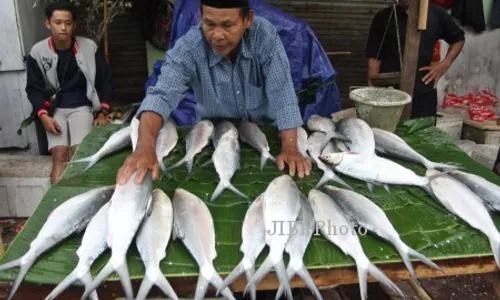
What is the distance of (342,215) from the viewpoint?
2537mm

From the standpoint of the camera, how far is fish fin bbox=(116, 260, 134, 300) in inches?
81.8

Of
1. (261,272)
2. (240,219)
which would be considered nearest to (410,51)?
(240,219)

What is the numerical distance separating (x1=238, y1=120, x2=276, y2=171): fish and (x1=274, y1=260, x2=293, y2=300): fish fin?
1.04 meters

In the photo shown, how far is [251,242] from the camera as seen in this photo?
2.31m

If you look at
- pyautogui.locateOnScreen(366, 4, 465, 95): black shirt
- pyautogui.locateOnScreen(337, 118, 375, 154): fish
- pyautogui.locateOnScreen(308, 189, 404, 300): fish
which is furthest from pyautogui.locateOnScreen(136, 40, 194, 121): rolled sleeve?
pyautogui.locateOnScreen(366, 4, 465, 95): black shirt

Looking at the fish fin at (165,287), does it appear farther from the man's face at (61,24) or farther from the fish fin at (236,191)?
the man's face at (61,24)

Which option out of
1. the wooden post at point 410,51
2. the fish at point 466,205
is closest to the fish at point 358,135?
the fish at point 466,205

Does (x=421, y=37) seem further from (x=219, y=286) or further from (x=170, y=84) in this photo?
(x=219, y=286)

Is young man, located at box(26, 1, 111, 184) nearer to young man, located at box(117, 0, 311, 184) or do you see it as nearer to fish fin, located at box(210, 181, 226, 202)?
young man, located at box(117, 0, 311, 184)

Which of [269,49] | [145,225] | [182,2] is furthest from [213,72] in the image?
[182,2]

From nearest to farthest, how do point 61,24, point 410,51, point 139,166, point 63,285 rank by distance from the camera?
point 63,285 → point 139,166 → point 410,51 → point 61,24

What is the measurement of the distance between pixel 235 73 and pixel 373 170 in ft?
3.88

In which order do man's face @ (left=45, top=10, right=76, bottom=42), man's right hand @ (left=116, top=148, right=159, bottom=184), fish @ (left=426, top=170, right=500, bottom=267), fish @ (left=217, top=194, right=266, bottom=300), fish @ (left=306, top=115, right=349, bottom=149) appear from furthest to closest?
1. man's face @ (left=45, top=10, right=76, bottom=42)
2. fish @ (left=306, top=115, right=349, bottom=149)
3. man's right hand @ (left=116, top=148, right=159, bottom=184)
4. fish @ (left=426, top=170, right=500, bottom=267)
5. fish @ (left=217, top=194, right=266, bottom=300)

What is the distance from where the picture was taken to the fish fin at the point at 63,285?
6.70 ft
